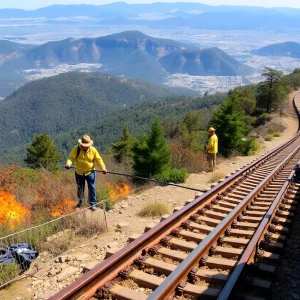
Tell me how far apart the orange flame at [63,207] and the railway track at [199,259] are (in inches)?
137

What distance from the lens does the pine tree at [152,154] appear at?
2248cm

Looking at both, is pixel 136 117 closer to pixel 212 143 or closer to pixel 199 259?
pixel 212 143

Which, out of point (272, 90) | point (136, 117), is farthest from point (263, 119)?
point (136, 117)

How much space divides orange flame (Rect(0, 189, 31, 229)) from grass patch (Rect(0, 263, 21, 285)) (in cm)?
223

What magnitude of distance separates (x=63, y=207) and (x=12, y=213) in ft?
4.44

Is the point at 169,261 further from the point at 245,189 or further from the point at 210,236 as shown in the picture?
the point at 245,189

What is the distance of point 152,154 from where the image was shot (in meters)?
23.0

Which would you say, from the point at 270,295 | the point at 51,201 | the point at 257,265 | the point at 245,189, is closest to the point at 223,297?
the point at 270,295

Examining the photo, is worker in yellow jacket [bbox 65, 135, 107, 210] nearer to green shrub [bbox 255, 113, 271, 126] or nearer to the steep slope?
green shrub [bbox 255, 113, 271, 126]

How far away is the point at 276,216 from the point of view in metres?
7.11

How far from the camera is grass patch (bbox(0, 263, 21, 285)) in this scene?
6.07m

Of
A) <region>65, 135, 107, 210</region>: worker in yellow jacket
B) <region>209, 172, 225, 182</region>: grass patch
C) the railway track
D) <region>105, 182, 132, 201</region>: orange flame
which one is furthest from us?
<region>209, 172, 225, 182</region>: grass patch

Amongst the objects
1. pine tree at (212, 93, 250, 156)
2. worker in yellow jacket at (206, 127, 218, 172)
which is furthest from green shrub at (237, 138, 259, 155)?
worker in yellow jacket at (206, 127, 218, 172)

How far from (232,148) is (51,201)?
18587 millimetres
